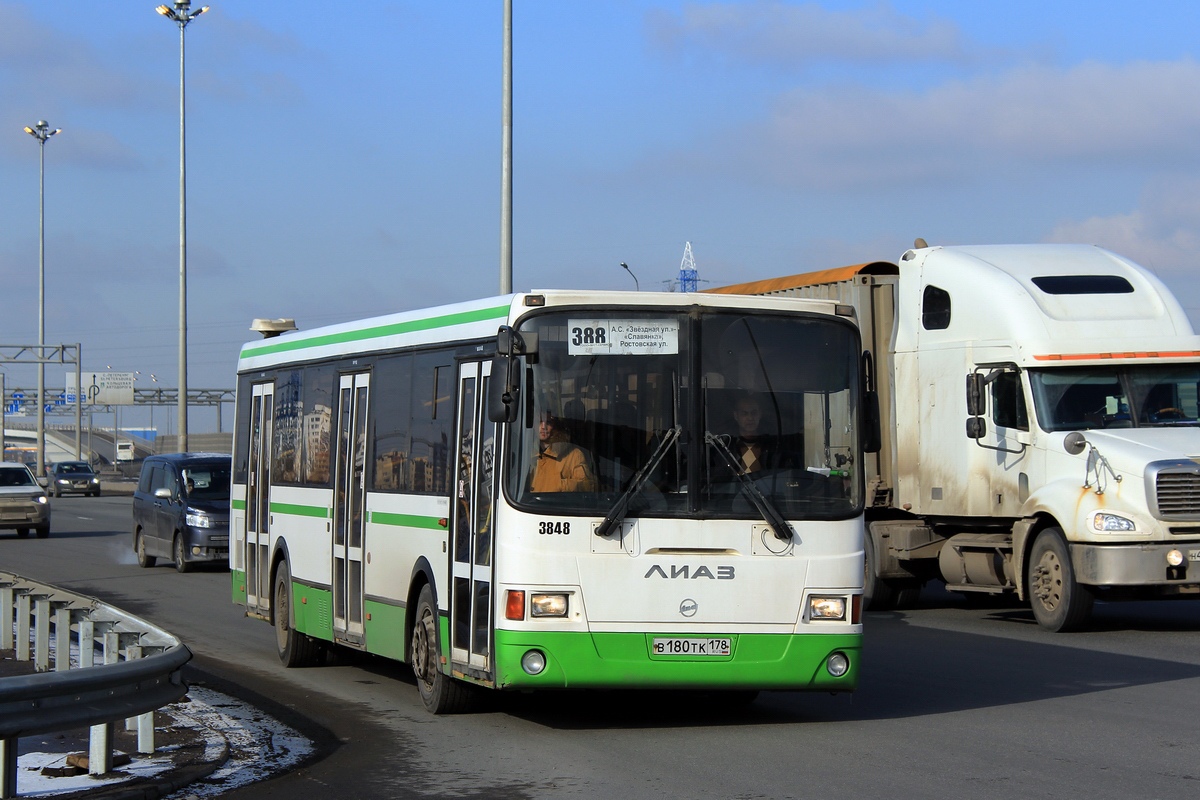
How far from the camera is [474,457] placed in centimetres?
1030

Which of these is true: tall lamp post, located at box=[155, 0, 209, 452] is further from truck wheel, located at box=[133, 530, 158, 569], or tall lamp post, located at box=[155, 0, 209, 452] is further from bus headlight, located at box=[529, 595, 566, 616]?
bus headlight, located at box=[529, 595, 566, 616]

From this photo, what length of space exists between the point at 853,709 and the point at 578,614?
2.56m

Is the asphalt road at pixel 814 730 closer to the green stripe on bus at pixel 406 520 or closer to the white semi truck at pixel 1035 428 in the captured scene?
the white semi truck at pixel 1035 428

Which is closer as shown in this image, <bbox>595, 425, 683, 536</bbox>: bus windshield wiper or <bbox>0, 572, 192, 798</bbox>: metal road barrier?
<bbox>0, 572, 192, 798</bbox>: metal road barrier

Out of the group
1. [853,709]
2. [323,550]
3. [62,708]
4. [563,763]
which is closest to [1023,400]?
[853,709]

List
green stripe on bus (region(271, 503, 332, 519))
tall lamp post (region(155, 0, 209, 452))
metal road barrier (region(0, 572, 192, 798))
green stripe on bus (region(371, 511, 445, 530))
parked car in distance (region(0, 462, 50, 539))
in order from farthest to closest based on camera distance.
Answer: tall lamp post (region(155, 0, 209, 452)), parked car in distance (region(0, 462, 50, 539)), green stripe on bus (region(271, 503, 332, 519)), green stripe on bus (region(371, 511, 445, 530)), metal road barrier (region(0, 572, 192, 798))

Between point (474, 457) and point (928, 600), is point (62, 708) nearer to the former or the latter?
point (474, 457)

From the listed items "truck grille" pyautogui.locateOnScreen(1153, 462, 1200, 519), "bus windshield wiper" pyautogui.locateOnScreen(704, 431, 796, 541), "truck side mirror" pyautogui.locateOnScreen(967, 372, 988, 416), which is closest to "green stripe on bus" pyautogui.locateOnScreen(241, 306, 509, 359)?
"bus windshield wiper" pyautogui.locateOnScreen(704, 431, 796, 541)

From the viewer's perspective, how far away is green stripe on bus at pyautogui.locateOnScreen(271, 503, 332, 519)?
1312 cm

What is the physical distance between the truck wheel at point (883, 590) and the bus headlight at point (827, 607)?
29.1 ft

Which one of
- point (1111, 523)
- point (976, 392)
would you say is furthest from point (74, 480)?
point (1111, 523)

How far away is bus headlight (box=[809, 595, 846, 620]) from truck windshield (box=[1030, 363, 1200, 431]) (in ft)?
24.0

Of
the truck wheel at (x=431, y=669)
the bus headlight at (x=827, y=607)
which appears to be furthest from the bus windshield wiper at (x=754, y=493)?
the truck wheel at (x=431, y=669)

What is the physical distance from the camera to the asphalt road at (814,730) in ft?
27.5
